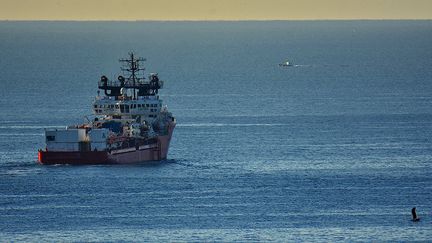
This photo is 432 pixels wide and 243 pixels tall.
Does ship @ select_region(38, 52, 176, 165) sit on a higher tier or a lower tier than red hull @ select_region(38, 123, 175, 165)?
higher

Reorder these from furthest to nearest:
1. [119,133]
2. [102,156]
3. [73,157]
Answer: [119,133] → [102,156] → [73,157]

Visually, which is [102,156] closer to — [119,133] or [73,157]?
[73,157]

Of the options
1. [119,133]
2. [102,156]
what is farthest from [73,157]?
[119,133]

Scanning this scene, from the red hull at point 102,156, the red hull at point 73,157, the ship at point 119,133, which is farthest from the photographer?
the ship at point 119,133

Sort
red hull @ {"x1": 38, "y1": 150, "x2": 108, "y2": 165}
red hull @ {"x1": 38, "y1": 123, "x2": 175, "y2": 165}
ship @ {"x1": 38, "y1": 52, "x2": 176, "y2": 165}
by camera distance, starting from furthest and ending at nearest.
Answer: ship @ {"x1": 38, "y1": 52, "x2": 176, "y2": 165}
red hull @ {"x1": 38, "y1": 123, "x2": 175, "y2": 165}
red hull @ {"x1": 38, "y1": 150, "x2": 108, "y2": 165}

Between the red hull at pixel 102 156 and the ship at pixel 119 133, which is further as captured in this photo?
the ship at pixel 119 133

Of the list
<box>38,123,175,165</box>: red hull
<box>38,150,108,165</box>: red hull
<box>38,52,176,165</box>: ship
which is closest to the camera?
<box>38,150,108,165</box>: red hull

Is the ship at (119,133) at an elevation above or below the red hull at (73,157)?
above

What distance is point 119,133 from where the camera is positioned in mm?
166625

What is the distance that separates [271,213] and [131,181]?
2102 centimetres

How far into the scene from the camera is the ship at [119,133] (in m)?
160

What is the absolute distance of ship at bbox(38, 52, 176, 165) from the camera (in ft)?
525

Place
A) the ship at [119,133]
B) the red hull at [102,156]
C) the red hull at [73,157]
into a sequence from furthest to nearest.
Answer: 1. the ship at [119,133]
2. the red hull at [102,156]
3. the red hull at [73,157]

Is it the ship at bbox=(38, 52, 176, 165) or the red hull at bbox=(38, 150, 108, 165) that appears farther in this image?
the ship at bbox=(38, 52, 176, 165)
